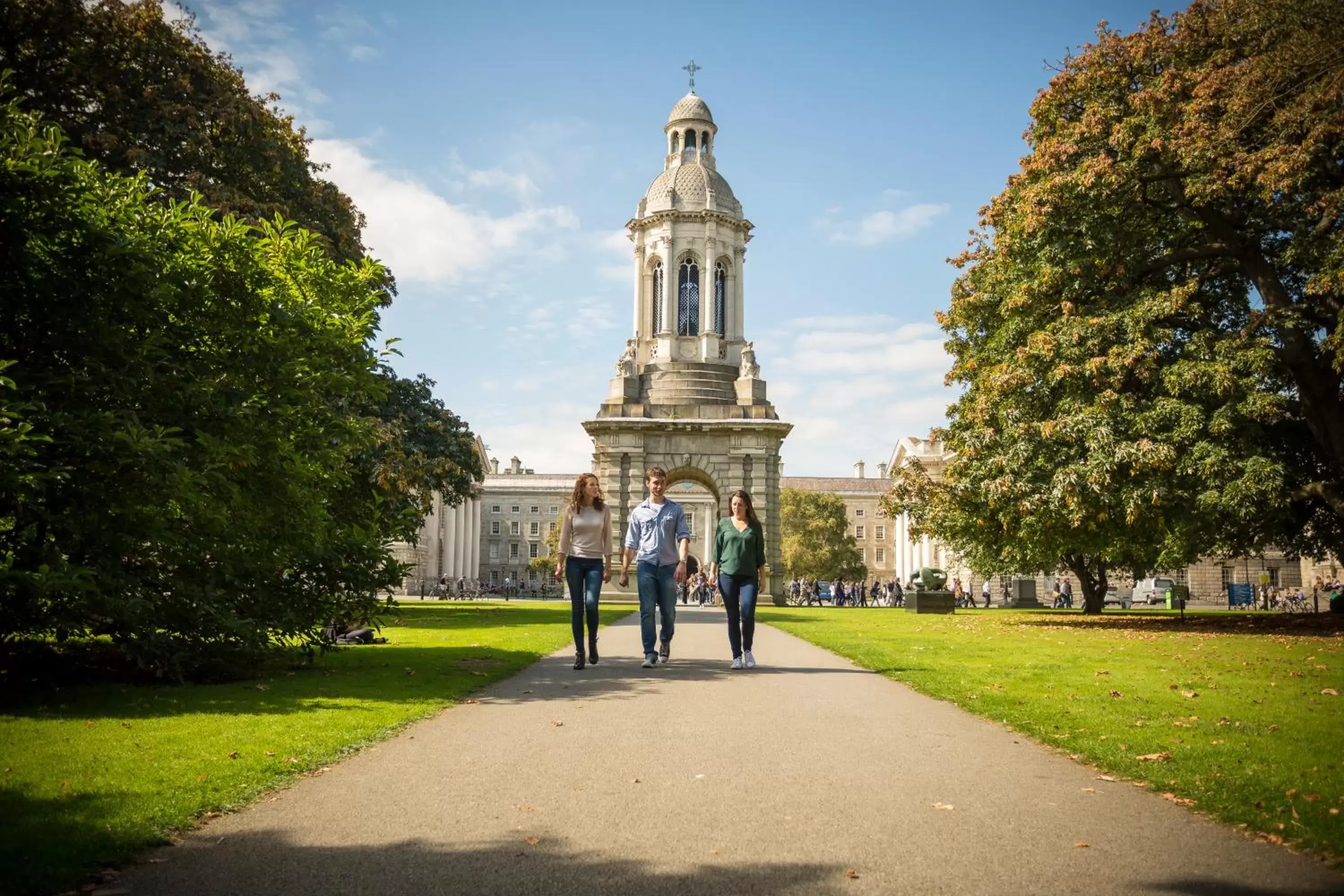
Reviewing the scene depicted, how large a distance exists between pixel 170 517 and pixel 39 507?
1136mm

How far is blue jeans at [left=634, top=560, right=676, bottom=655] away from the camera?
1126 cm

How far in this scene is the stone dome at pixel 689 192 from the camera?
48.9 metres

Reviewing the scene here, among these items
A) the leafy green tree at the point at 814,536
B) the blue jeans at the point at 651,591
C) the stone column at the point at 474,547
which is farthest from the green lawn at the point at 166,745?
the stone column at the point at 474,547

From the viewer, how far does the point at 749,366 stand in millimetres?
46969

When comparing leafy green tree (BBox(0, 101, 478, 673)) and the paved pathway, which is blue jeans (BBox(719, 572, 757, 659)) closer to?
the paved pathway

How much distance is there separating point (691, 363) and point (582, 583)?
37.5 metres

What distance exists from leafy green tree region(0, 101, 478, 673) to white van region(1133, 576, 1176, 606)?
61.8 metres

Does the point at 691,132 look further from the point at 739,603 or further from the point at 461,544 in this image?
the point at 461,544

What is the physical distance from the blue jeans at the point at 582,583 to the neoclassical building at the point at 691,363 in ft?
108

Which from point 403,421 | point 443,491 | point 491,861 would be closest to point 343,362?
point 491,861

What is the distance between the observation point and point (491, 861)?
13.5 feet

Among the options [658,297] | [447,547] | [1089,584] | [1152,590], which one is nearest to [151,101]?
[658,297]

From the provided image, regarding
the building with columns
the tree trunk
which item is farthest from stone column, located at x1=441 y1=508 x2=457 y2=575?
the tree trunk

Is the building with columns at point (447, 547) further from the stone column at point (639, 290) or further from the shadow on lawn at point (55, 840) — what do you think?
the shadow on lawn at point (55, 840)
